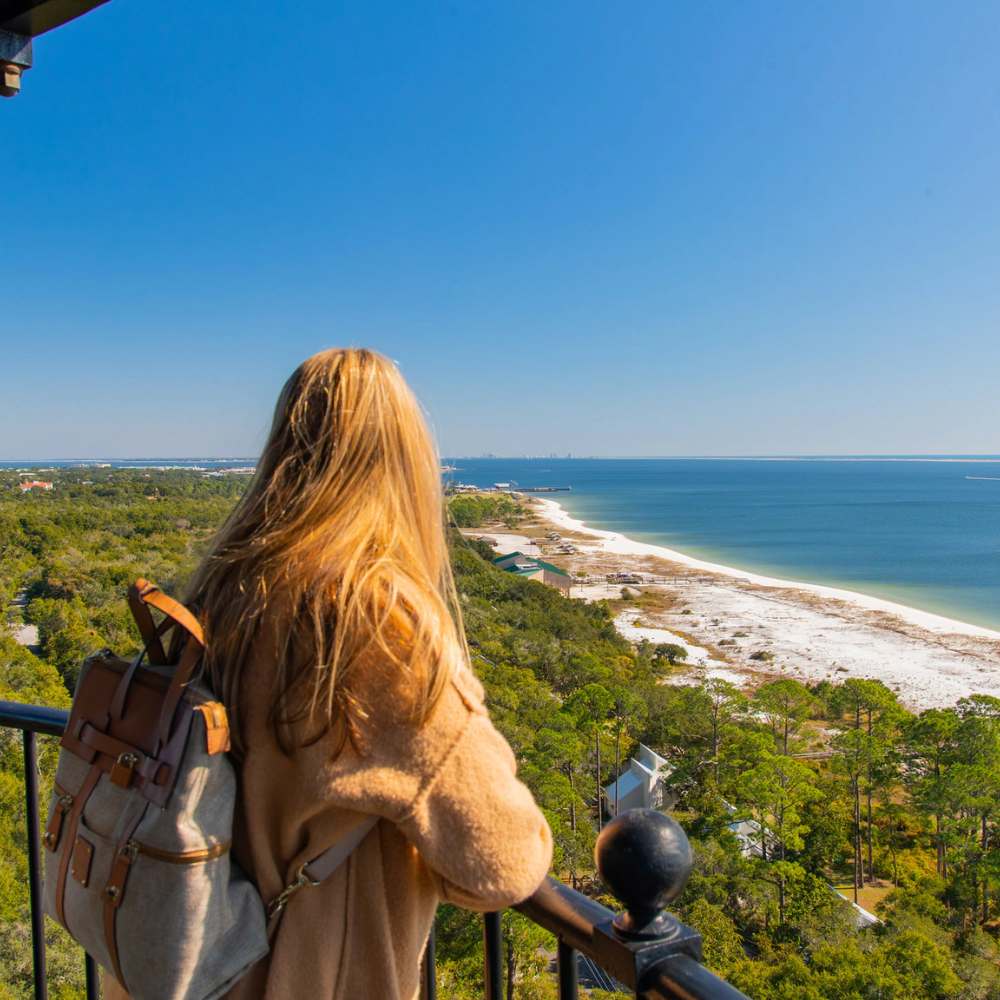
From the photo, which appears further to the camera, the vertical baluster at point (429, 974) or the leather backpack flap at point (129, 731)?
the vertical baluster at point (429, 974)

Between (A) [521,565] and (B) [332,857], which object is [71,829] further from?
(A) [521,565]

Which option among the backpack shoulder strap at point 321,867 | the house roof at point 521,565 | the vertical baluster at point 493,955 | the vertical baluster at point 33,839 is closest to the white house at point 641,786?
the vertical baluster at point 33,839

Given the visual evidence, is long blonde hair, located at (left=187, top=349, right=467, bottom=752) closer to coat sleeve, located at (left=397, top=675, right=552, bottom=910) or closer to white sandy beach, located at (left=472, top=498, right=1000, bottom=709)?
coat sleeve, located at (left=397, top=675, right=552, bottom=910)

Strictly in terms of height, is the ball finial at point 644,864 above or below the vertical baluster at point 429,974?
above

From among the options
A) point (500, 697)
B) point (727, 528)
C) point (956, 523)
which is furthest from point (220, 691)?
point (956, 523)

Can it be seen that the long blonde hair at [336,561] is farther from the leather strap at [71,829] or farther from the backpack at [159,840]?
the leather strap at [71,829]

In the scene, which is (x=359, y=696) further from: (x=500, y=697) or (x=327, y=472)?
(x=500, y=697)

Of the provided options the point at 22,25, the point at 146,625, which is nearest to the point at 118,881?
the point at 146,625
